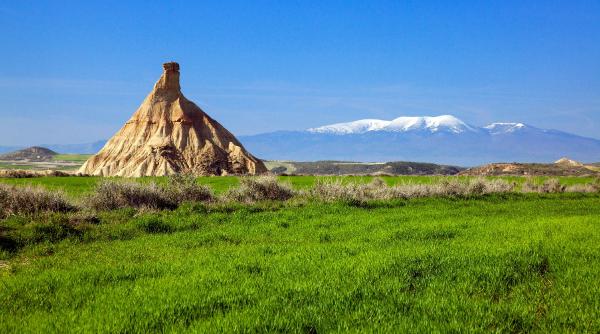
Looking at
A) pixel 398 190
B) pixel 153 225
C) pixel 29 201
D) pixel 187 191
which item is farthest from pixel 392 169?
pixel 153 225

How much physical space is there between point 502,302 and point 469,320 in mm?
1044

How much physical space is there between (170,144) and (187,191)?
53.2 meters

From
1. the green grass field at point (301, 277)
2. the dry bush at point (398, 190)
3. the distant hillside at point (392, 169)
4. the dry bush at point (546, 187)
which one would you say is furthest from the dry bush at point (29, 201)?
the distant hillside at point (392, 169)

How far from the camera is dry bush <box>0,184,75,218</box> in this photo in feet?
59.1

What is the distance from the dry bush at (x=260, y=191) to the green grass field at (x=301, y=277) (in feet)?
27.7

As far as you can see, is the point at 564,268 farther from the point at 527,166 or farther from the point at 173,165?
the point at 527,166

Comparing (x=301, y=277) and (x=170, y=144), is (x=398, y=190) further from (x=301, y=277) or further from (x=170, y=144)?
(x=170, y=144)

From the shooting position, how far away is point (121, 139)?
7950cm

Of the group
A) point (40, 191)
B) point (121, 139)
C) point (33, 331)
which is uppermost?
point (121, 139)

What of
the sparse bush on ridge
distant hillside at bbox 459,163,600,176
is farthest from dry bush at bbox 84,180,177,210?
distant hillside at bbox 459,163,600,176

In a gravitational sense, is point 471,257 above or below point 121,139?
below

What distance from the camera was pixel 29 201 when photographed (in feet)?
60.8

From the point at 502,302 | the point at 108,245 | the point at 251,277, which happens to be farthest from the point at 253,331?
the point at 108,245

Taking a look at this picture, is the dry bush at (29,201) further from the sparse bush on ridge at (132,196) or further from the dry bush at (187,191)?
the dry bush at (187,191)
